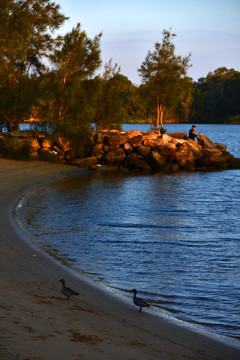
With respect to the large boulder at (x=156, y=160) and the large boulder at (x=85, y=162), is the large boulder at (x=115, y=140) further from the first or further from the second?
the large boulder at (x=156, y=160)

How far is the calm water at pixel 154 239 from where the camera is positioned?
10.8m

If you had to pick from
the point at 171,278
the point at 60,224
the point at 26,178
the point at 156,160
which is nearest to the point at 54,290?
the point at 171,278

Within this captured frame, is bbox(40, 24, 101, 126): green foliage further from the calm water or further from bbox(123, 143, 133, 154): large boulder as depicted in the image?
the calm water

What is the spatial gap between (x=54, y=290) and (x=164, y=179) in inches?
1041

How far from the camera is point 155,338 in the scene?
7.70 metres

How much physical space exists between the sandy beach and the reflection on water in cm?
104

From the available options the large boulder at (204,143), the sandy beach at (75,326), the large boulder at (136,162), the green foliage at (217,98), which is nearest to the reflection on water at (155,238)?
the sandy beach at (75,326)

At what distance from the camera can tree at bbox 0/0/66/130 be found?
29.6 metres

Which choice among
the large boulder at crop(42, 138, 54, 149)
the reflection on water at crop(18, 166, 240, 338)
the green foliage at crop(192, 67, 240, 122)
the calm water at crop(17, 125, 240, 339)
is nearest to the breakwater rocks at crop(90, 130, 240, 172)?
the large boulder at crop(42, 138, 54, 149)

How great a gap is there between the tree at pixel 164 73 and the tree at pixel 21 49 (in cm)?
1406

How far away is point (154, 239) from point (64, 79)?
28.7 meters

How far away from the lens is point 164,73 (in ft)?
169

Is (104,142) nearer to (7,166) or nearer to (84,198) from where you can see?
(7,166)

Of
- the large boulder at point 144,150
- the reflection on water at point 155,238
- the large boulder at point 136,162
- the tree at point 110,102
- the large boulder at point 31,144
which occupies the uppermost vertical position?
the tree at point 110,102
